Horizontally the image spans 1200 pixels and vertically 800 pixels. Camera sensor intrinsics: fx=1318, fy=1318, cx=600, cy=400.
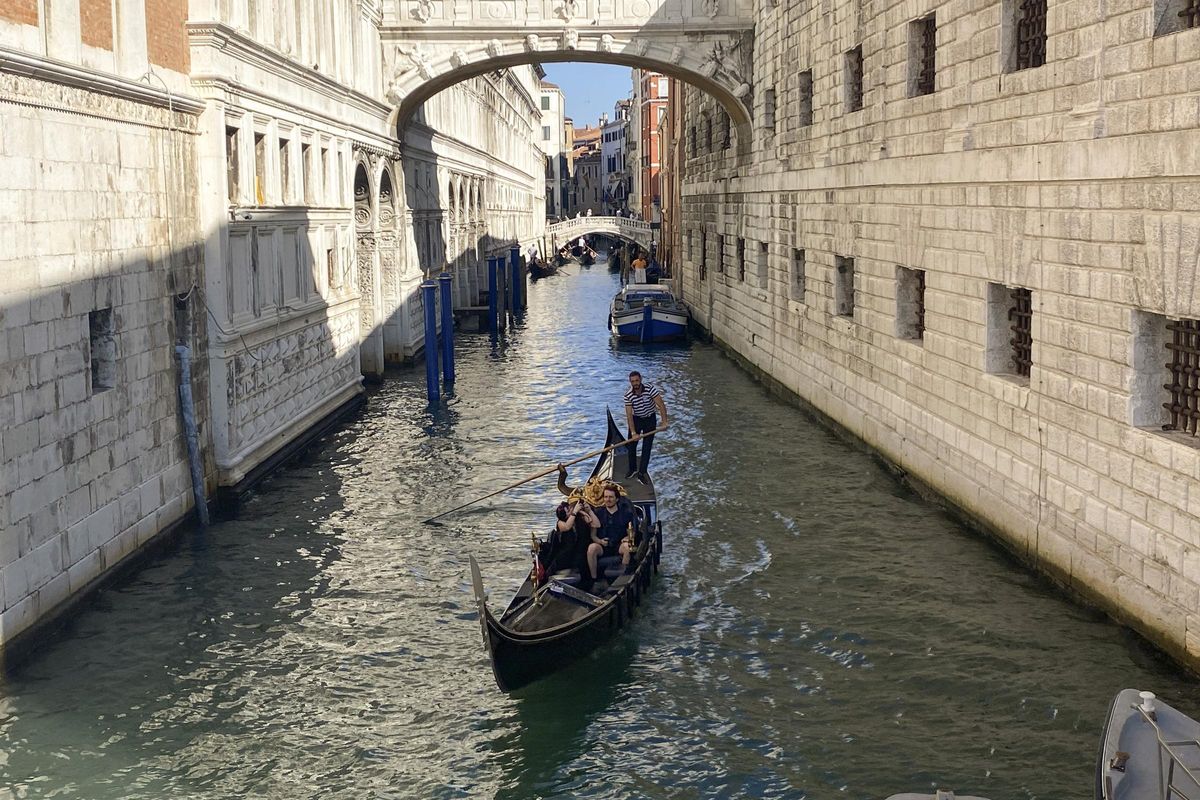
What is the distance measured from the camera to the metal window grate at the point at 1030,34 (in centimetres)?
1098

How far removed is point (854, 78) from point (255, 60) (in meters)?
7.54

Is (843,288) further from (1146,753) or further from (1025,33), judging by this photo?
(1146,753)

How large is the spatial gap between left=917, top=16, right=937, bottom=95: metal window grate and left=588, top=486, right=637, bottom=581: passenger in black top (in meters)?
6.05

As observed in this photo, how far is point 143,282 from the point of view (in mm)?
11617

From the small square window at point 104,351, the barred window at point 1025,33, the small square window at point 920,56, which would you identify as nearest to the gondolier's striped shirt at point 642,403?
the small square window at point 920,56

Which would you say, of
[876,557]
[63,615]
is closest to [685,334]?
[876,557]

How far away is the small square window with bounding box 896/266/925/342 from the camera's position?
1452cm

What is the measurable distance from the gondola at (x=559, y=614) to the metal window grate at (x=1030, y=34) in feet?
16.7

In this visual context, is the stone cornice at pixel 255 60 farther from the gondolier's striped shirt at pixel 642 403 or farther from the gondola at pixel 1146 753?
the gondola at pixel 1146 753

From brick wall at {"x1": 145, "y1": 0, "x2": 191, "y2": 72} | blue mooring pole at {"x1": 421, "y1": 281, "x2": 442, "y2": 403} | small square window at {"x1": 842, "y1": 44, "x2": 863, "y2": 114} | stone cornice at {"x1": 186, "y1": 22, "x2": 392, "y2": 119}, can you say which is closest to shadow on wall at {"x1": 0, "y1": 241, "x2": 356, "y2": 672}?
brick wall at {"x1": 145, "y1": 0, "x2": 191, "y2": 72}

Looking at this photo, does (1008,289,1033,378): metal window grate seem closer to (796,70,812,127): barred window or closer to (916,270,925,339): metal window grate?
(916,270,925,339): metal window grate

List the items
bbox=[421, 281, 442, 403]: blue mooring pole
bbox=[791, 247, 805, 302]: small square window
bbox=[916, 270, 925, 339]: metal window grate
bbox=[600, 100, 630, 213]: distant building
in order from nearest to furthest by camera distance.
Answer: bbox=[916, 270, 925, 339]: metal window grate < bbox=[791, 247, 805, 302]: small square window < bbox=[421, 281, 442, 403]: blue mooring pole < bbox=[600, 100, 630, 213]: distant building

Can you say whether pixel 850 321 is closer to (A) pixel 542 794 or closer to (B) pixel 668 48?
(B) pixel 668 48

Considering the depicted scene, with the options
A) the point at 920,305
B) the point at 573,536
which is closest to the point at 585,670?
the point at 573,536
